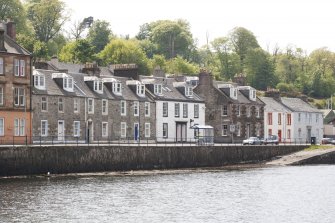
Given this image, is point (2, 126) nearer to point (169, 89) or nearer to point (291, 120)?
point (169, 89)

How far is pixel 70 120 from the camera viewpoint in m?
83.1

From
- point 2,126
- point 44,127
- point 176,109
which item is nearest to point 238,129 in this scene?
point 176,109

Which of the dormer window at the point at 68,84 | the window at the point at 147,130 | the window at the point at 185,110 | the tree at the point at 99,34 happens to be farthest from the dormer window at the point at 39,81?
the tree at the point at 99,34

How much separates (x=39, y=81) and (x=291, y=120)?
5117cm

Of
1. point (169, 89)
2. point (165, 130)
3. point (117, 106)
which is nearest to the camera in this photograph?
point (117, 106)

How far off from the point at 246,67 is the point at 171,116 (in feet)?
264

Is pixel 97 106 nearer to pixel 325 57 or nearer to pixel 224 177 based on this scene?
pixel 224 177

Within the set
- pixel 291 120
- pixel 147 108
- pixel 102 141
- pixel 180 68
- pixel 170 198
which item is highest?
pixel 180 68

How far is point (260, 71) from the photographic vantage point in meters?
172

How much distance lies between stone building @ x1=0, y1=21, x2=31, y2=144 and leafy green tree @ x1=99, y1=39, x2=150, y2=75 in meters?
60.6

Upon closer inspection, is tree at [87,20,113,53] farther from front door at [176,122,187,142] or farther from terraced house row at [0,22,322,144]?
front door at [176,122,187,142]

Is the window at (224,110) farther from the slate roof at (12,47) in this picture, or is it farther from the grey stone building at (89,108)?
the slate roof at (12,47)

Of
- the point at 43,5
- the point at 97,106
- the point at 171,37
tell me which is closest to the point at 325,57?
the point at 171,37

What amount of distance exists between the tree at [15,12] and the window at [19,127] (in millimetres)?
62016
